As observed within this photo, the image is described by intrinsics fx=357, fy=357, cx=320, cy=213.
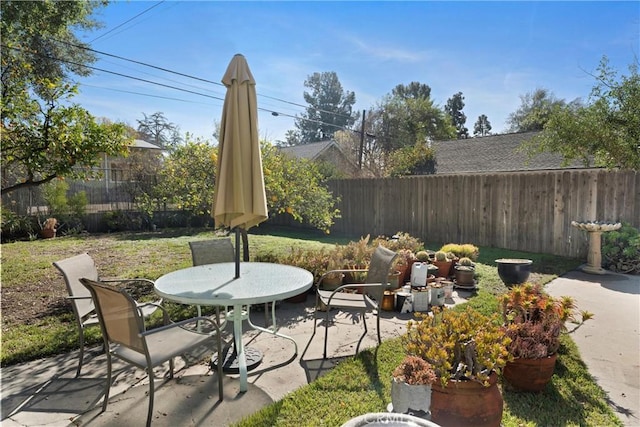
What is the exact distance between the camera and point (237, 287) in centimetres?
281

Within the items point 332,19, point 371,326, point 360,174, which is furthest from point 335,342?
point 360,174

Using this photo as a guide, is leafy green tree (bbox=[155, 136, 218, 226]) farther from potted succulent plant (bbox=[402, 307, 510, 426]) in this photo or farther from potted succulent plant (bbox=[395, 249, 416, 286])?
potted succulent plant (bbox=[402, 307, 510, 426])

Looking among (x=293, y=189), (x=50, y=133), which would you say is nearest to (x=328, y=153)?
(x=293, y=189)

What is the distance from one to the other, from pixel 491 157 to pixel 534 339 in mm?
12120

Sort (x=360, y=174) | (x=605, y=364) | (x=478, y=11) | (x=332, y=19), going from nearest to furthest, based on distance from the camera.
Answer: (x=605, y=364) < (x=478, y=11) < (x=332, y=19) < (x=360, y=174)

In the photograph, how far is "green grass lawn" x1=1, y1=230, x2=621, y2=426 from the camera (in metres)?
2.28

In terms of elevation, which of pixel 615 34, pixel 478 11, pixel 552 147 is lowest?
pixel 552 147

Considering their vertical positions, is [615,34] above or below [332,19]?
below

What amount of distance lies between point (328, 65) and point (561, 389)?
555 inches

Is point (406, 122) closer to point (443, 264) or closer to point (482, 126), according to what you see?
point (482, 126)

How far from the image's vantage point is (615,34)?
22.0 feet

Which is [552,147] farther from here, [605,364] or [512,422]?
[512,422]

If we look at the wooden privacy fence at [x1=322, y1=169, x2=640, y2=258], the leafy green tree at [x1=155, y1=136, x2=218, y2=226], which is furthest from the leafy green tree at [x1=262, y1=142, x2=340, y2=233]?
the wooden privacy fence at [x1=322, y1=169, x2=640, y2=258]

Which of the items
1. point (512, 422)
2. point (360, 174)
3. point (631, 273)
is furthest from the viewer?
point (360, 174)
